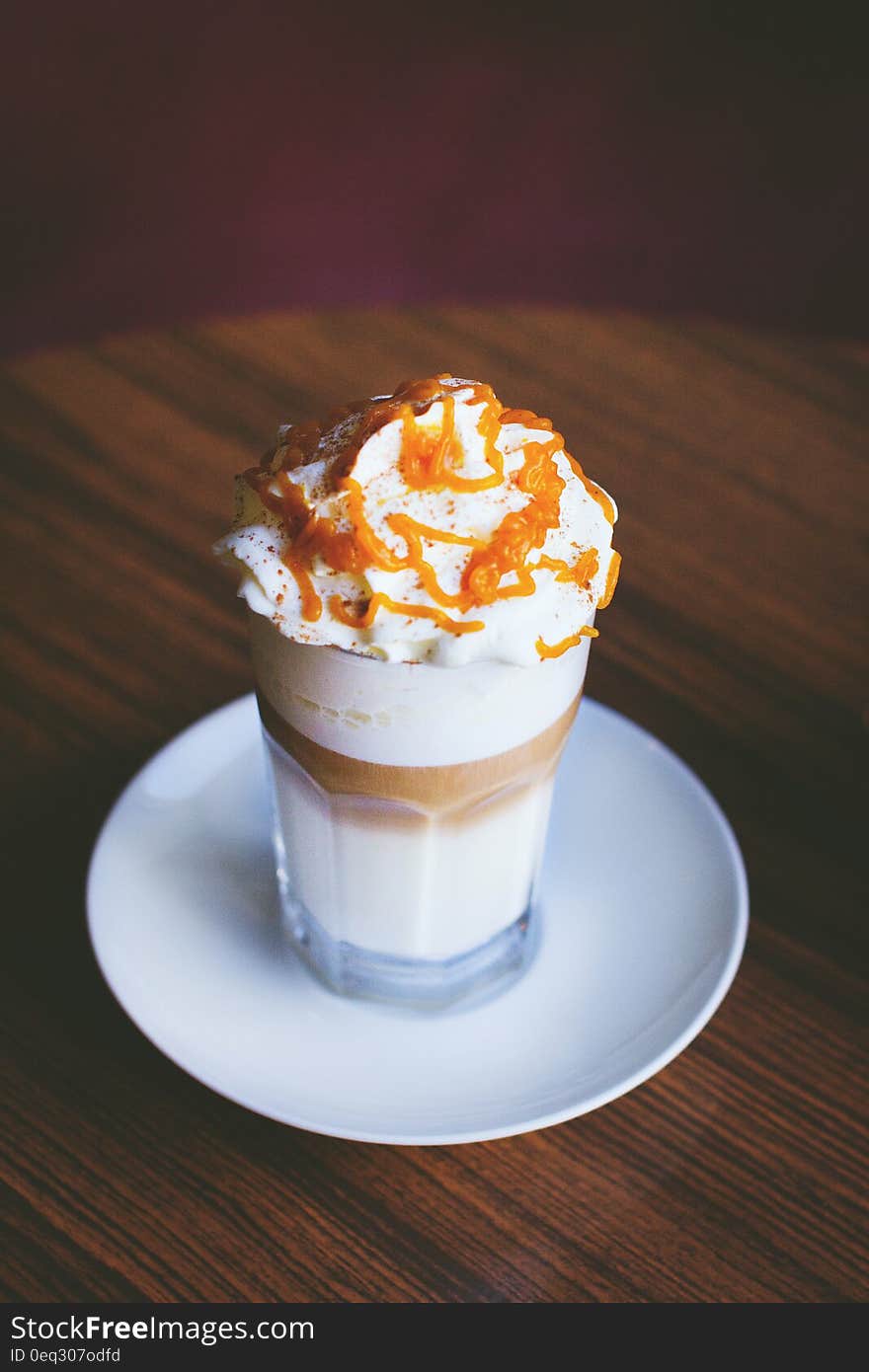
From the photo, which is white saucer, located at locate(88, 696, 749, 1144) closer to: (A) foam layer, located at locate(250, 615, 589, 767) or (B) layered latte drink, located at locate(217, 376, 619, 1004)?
(B) layered latte drink, located at locate(217, 376, 619, 1004)

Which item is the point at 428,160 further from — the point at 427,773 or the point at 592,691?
the point at 427,773

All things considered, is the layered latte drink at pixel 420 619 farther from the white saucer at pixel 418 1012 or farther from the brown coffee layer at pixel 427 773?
the white saucer at pixel 418 1012

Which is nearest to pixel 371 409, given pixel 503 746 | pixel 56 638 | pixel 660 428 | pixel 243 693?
pixel 503 746

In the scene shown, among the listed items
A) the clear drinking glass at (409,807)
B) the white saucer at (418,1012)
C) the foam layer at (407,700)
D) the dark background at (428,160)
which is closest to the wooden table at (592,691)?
the white saucer at (418,1012)

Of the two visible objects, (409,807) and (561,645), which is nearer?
(561,645)

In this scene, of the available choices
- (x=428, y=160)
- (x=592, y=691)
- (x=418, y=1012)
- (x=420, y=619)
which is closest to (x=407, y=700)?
(x=420, y=619)

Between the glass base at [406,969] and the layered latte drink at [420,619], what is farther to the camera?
the glass base at [406,969]

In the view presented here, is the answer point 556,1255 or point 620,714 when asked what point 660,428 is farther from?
point 556,1255
